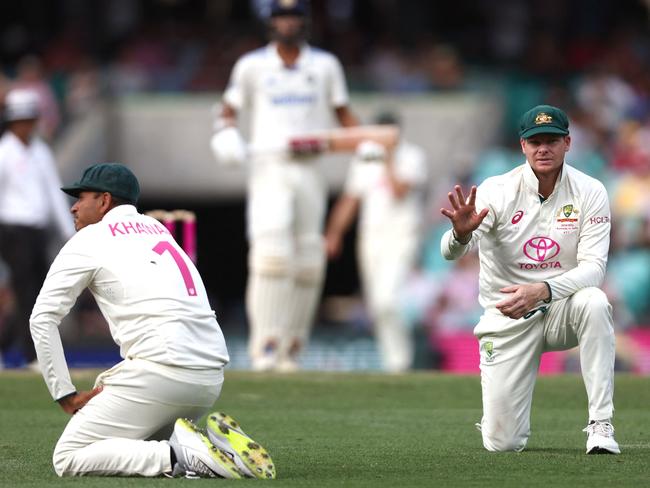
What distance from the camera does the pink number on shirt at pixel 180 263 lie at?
6898 mm

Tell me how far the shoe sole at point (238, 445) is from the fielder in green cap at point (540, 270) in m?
1.44

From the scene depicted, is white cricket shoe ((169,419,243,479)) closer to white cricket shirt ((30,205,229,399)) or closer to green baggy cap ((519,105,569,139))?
white cricket shirt ((30,205,229,399))

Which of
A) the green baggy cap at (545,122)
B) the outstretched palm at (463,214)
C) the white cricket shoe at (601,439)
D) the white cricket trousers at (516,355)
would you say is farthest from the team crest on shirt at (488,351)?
the green baggy cap at (545,122)

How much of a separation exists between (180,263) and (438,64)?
13.7m

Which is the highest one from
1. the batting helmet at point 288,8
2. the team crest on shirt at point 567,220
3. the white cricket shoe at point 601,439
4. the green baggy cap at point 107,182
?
the batting helmet at point 288,8

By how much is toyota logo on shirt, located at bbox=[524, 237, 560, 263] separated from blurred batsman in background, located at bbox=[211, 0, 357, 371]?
13.8 ft

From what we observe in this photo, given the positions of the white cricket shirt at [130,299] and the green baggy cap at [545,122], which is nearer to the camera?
the white cricket shirt at [130,299]

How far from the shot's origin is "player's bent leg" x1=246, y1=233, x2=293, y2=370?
11.8 metres

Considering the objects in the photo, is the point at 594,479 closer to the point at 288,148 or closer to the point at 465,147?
the point at 288,148

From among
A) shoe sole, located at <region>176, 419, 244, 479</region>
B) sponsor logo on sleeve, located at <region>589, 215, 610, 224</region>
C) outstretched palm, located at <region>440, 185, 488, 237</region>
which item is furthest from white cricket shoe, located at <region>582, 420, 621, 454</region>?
shoe sole, located at <region>176, 419, 244, 479</region>

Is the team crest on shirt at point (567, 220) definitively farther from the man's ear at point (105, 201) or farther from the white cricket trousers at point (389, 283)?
the white cricket trousers at point (389, 283)

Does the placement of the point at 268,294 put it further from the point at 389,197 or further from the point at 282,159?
the point at 389,197

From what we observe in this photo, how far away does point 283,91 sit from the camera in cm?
1190

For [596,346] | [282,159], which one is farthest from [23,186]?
[596,346]
